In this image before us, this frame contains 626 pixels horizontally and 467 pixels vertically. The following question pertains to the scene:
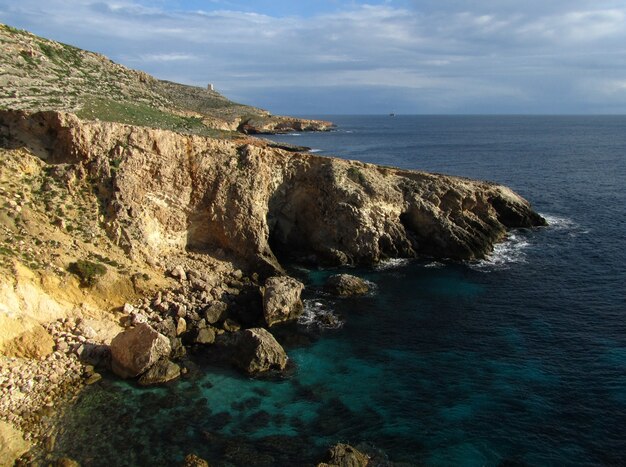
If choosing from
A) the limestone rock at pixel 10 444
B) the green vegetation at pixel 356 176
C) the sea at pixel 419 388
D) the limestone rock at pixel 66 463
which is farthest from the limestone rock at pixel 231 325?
the green vegetation at pixel 356 176

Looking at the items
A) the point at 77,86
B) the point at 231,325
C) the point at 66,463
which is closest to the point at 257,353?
the point at 231,325

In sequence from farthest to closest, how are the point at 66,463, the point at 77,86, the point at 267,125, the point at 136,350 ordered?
the point at 267,125 < the point at 77,86 < the point at 136,350 < the point at 66,463

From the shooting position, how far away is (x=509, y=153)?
Result: 399 ft

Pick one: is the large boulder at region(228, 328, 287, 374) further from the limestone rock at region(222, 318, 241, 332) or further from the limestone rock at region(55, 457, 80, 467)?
the limestone rock at region(55, 457, 80, 467)

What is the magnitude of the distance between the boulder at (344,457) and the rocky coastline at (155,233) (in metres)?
0.06

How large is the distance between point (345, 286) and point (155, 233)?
16040 mm

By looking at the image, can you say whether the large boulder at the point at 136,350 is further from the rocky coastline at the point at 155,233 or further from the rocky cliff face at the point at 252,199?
the rocky cliff face at the point at 252,199

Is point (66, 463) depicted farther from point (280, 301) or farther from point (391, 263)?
point (391, 263)

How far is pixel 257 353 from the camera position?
1084 inches

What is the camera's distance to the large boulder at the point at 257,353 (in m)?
27.4

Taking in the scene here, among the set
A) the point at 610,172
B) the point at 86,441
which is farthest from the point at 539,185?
the point at 86,441

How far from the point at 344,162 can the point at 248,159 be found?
35.6ft

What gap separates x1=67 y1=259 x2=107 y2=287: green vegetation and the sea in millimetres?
7872

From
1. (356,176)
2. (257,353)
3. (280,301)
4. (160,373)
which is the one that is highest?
(356,176)
